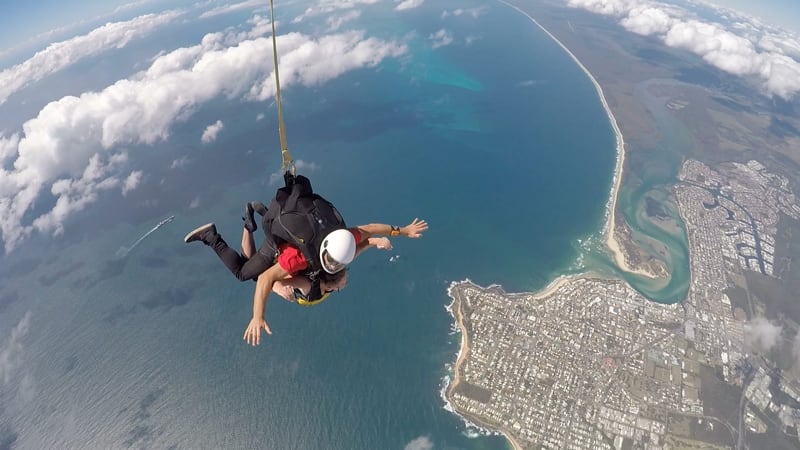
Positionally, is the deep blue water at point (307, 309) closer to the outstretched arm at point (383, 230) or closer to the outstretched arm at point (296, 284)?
the outstretched arm at point (383, 230)

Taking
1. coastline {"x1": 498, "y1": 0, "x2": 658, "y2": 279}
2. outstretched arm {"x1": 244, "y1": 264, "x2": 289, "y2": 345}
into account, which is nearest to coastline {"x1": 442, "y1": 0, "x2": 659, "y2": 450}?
coastline {"x1": 498, "y1": 0, "x2": 658, "y2": 279}

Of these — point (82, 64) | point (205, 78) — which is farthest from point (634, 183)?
point (82, 64)

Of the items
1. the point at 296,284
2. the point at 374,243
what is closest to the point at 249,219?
the point at 296,284

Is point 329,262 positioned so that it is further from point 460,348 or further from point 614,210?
point 614,210

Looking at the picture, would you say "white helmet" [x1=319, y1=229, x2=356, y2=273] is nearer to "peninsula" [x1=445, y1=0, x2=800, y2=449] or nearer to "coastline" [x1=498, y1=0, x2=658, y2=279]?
"peninsula" [x1=445, y1=0, x2=800, y2=449]

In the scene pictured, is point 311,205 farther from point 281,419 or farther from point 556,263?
point 556,263

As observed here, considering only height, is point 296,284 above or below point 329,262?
below

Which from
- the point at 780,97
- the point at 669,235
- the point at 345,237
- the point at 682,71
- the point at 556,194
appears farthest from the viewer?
the point at 682,71
